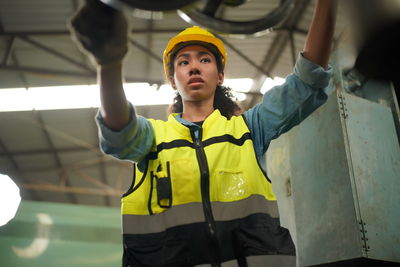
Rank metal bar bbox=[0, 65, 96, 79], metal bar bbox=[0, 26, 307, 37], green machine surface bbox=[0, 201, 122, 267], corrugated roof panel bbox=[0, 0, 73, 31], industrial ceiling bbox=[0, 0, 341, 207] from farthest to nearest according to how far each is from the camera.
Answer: metal bar bbox=[0, 65, 96, 79], metal bar bbox=[0, 26, 307, 37], industrial ceiling bbox=[0, 0, 341, 207], corrugated roof panel bbox=[0, 0, 73, 31], green machine surface bbox=[0, 201, 122, 267]

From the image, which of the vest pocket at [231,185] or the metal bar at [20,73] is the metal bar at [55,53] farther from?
the vest pocket at [231,185]

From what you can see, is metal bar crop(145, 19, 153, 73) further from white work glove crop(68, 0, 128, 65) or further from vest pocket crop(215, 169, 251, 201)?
white work glove crop(68, 0, 128, 65)

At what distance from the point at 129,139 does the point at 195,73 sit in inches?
15.3

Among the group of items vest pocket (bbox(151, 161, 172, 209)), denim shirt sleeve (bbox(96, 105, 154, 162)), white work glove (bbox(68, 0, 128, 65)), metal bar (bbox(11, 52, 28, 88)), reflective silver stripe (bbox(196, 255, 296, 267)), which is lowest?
reflective silver stripe (bbox(196, 255, 296, 267))

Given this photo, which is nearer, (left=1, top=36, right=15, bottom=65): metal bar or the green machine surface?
the green machine surface

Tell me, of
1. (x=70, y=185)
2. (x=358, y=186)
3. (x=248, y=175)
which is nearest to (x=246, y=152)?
(x=248, y=175)

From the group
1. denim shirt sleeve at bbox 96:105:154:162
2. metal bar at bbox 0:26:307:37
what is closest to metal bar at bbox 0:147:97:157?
metal bar at bbox 0:26:307:37

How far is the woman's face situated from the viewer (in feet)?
4.75

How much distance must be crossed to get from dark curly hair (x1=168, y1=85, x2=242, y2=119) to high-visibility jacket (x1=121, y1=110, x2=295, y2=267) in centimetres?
39

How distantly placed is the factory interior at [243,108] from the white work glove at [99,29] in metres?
0.04

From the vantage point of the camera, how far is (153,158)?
4.25 ft

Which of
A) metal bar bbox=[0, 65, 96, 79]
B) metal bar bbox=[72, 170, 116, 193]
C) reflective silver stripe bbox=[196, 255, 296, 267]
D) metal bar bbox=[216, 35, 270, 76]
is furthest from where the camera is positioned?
metal bar bbox=[72, 170, 116, 193]

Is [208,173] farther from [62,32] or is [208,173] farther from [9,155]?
[9,155]

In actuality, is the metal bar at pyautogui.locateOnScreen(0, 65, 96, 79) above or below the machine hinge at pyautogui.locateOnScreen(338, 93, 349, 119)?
above
